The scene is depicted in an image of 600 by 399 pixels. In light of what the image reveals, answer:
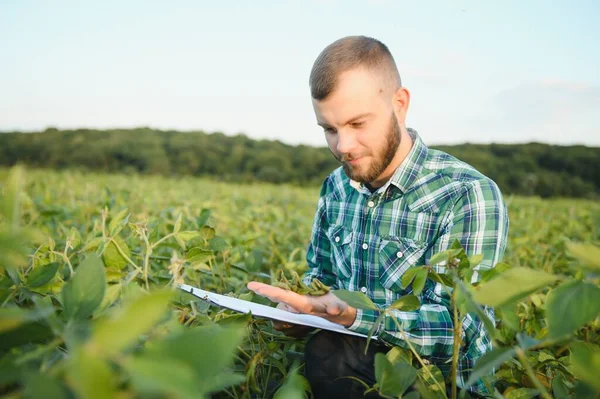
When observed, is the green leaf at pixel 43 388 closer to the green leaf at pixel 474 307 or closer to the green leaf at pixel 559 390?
the green leaf at pixel 474 307

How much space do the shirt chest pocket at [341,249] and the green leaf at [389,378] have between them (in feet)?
2.83

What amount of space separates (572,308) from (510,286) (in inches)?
2.0

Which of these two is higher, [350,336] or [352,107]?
[352,107]

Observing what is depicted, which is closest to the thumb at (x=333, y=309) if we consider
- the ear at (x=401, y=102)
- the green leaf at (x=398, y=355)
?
the green leaf at (x=398, y=355)

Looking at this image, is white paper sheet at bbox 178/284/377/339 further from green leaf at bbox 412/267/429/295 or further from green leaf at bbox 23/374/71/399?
green leaf at bbox 23/374/71/399

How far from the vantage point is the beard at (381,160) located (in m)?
1.39

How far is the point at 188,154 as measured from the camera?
12508 mm

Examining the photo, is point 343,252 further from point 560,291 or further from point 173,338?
point 173,338

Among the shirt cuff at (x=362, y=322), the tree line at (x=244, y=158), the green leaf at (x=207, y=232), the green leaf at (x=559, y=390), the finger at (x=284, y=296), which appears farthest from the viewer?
the tree line at (x=244, y=158)

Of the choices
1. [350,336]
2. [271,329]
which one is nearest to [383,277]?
[350,336]

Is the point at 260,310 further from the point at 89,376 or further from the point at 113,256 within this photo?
the point at 89,376

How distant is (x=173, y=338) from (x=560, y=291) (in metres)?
0.34

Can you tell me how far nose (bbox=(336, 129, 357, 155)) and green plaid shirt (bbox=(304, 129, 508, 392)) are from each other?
0.50ft

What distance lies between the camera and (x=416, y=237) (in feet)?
4.35
